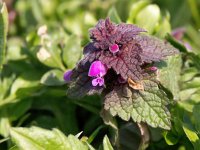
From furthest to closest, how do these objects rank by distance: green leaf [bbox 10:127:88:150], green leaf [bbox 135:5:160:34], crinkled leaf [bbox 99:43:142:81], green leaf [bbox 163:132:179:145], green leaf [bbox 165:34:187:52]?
green leaf [bbox 135:5:160:34], green leaf [bbox 165:34:187:52], green leaf [bbox 163:132:179:145], crinkled leaf [bbox 99:43:142:81], green leaf [bbox 10:127:88:150]

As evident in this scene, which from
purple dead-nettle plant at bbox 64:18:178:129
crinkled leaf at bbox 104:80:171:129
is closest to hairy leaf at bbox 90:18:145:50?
purple dead-nettle plant at bbox 64:18:178:129

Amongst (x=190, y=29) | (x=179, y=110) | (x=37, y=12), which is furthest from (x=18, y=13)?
(x=179, y=110)

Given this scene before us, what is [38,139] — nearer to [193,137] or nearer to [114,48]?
[114,48]

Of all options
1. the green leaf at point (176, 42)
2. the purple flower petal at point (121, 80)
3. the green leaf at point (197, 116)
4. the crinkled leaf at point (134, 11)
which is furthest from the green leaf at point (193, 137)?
the crinkled leaf at point (134, 11)

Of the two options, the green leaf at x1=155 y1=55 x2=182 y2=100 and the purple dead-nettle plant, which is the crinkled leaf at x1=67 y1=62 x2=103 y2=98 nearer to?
the purple dead-nettle plant

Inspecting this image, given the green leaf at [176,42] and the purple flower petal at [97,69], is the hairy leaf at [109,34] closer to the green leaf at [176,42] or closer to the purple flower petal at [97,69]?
the purple flower petal at [97,69]
